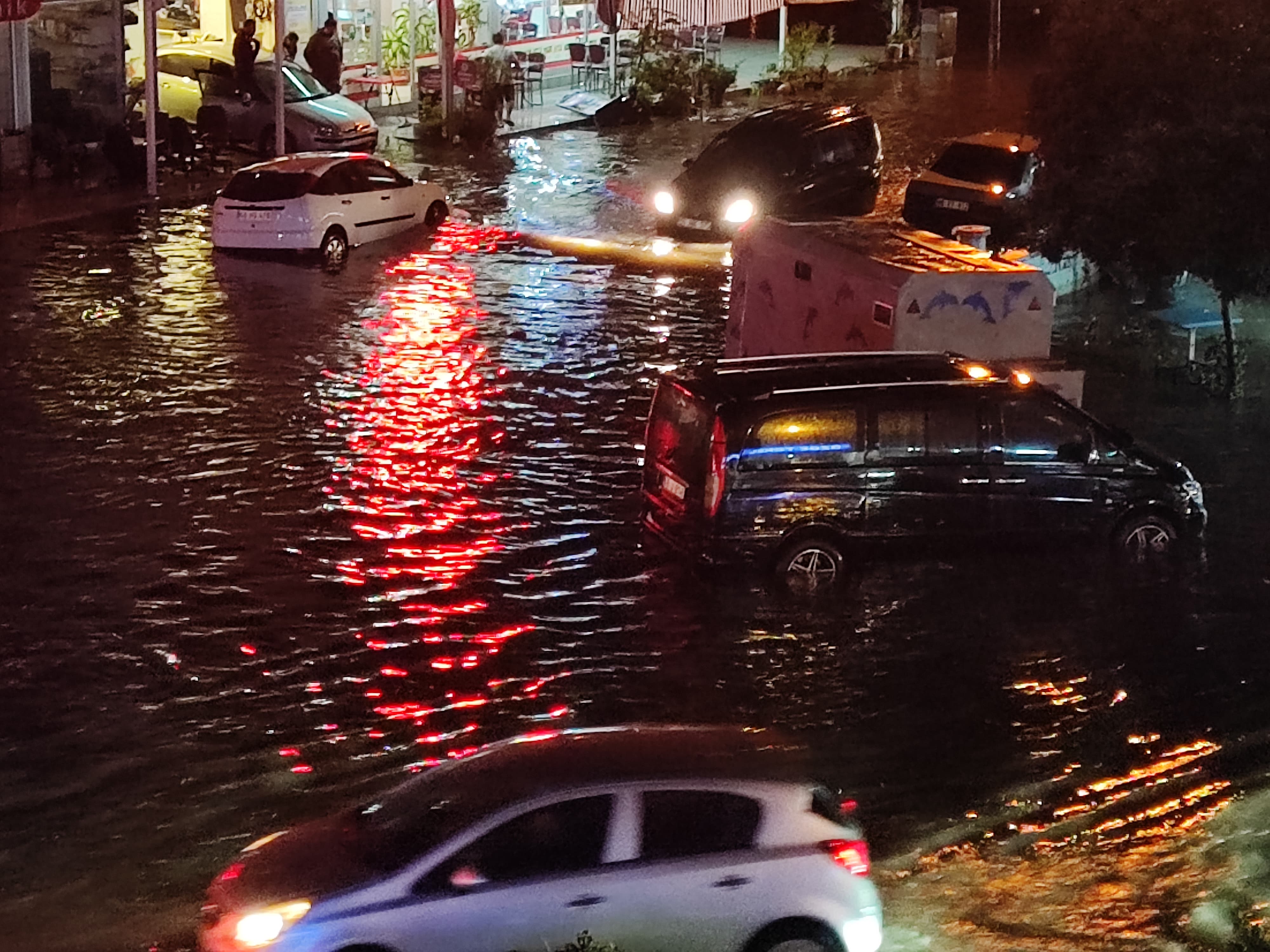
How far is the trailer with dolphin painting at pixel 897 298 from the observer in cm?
1494

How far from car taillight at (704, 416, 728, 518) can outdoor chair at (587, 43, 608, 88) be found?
27691 mm

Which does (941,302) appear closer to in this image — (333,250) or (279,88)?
(333,250)

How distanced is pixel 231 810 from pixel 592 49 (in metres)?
31.1

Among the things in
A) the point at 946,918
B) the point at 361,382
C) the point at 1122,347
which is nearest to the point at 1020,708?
the point at 946,918

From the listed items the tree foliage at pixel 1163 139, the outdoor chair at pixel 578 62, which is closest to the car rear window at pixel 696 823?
the tree foliage at pixel 1163 139

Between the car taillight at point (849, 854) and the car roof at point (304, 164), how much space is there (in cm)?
1771

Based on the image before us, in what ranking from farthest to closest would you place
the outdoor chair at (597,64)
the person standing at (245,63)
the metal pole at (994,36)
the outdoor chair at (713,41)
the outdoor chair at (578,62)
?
1. the metal pole at (994,36)
2. the outdoor chair at (713,41)
3. the outdoor chair at (578,62)
4. the outdoor chair at (597,64)
5. the person standing at (245,63)

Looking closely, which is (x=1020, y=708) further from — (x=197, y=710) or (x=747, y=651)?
(x=197, y=710)

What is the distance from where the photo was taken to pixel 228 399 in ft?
56.6

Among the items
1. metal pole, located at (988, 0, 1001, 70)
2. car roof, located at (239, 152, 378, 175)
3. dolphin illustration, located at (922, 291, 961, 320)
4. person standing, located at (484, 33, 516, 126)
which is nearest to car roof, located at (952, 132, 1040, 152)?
car roof, located at (239, 152, 378, 175)

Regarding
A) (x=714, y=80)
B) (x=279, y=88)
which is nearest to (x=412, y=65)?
(x=714, y=80)

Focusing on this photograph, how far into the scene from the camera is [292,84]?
31.1m

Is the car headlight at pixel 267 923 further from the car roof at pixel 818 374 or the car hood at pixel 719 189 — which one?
the car hood at pixel 719 189

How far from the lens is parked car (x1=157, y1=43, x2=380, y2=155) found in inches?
1192
